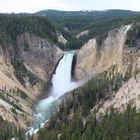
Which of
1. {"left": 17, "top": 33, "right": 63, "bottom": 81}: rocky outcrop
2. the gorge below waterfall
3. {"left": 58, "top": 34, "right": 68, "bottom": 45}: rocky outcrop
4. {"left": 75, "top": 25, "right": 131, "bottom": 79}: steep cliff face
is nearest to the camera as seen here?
the gorge below waterfall

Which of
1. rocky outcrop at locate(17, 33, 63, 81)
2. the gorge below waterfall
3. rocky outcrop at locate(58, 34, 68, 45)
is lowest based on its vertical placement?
the gorge below waterfall

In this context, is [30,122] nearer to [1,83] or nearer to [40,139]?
[1,83]

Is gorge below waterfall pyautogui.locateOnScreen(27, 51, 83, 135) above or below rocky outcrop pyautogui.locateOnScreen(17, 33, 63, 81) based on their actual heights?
below

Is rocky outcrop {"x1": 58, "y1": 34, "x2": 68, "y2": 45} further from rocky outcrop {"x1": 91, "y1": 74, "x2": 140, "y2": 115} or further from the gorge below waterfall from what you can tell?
rocky outcrop {"x1": 91, "y1": 74, "x2": 140, "y2": 115}

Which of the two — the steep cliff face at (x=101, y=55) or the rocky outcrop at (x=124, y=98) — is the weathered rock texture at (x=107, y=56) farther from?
the rocky outcrop at (x=124, y=98)

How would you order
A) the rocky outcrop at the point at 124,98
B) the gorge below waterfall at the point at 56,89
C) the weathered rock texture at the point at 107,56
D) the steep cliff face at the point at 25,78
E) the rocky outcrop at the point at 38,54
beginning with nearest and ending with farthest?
the rocky outcrop at the point at 124,98 < the steep cliff face at the point at 25,78 < the weathered rock texture at the point at 107,56 < the gorge below waterfall at the point at 56,89 < the rocky outcrop at the point at 38,54

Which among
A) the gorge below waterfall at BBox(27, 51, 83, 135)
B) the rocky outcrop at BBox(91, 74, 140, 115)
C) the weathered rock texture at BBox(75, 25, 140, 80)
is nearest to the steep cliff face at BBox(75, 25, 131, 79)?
the weathered rock texture at BBox(75, 25, 140, 80)

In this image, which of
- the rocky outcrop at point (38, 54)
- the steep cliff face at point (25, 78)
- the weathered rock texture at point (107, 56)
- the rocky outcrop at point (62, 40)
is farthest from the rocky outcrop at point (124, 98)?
the rocky outcrop at point (62, 40)
